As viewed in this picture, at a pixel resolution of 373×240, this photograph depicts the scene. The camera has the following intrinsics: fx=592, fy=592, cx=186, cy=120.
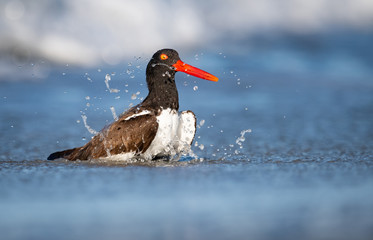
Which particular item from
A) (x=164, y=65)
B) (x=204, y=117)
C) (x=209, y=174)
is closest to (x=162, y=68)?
(x=164, y=65)

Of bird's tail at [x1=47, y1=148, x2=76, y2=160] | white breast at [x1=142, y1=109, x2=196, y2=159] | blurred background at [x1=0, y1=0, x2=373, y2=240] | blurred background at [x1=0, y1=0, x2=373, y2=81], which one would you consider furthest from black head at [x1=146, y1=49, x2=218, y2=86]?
Result: blurred background at [x1=0, y1=0, x2=373, y2=81]

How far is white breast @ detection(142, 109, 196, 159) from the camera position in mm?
6258

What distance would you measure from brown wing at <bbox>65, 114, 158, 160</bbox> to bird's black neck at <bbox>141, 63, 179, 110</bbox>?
0.27 meters

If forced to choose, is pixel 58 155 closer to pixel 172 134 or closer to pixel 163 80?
pixel 172 134

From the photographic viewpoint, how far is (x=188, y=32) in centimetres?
1489

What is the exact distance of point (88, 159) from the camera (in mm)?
6449

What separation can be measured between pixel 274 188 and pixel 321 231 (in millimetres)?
1383

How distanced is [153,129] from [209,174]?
1014 mm

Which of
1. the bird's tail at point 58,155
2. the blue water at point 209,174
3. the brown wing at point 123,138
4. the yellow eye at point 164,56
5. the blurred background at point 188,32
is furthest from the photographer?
the blurred background at point 188,32

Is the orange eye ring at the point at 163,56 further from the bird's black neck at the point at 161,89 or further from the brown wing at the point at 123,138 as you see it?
the brown wing at the point at 123,138

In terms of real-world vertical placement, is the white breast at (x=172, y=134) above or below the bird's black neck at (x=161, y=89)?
below

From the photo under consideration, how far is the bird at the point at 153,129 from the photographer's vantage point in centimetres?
623

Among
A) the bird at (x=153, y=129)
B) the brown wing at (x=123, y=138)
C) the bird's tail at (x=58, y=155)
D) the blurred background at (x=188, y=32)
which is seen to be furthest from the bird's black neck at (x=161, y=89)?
the blurred background at (x=188, y=32)

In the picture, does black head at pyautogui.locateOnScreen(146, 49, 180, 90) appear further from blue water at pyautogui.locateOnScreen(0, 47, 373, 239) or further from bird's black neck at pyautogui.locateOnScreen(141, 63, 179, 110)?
blue water at pyautogui.locateOnScreen(0, 47, 373, 239)
